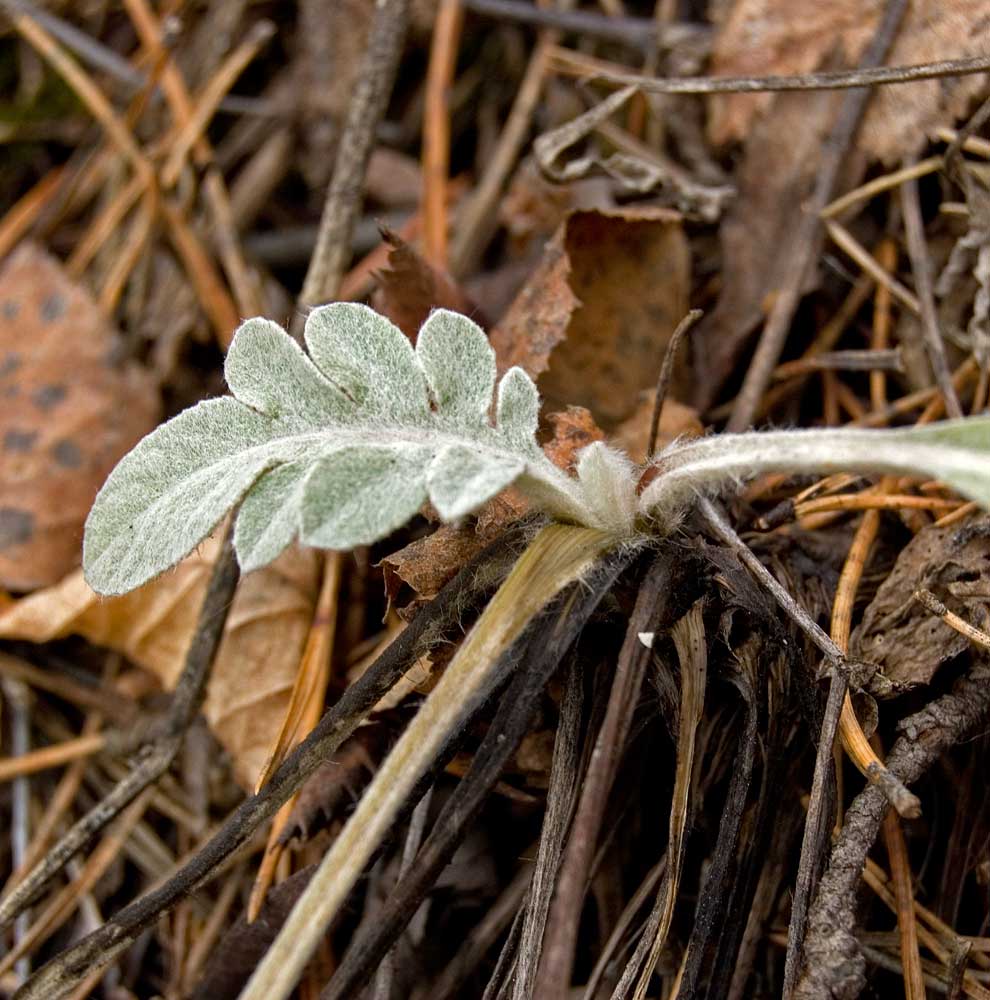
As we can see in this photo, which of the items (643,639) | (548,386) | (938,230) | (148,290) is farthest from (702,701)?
(148,290)

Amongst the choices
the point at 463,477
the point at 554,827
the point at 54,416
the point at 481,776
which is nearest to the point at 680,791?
the point at 554,827

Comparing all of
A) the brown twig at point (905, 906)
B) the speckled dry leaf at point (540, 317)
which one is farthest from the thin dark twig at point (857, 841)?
the speckled dry leaf at point (540, 317)

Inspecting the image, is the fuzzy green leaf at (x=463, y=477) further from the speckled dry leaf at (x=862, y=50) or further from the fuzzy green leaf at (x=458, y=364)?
the speckled dry leaf at (x=862, y=50)

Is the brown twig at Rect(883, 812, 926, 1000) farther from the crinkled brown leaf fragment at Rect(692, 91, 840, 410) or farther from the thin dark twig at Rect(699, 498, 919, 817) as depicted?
the crinkled brown leaf fragment at Rect(692, 91, 840, 410)

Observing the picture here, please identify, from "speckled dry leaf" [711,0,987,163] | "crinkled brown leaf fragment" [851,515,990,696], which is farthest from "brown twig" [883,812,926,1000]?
"speckled dry leaf" [711,0,987,163]

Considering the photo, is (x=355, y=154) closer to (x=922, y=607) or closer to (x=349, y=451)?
(x=349, y=451)
